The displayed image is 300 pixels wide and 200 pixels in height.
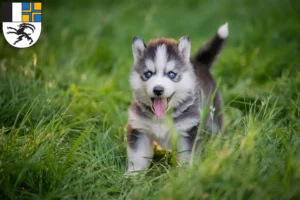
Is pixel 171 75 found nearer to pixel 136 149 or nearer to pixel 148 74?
pixel 148 74

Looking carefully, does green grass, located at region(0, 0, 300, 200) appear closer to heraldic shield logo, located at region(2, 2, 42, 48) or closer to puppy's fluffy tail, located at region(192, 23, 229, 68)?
heraldic shield logo, located at region(2, 2, 42, 48)

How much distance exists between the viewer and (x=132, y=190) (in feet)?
10.5

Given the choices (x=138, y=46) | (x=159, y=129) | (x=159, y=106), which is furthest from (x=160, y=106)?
(x=138, y=46)

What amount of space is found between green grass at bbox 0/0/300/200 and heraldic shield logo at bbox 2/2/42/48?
313 mm

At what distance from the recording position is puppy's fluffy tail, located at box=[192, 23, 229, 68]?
4.62 meters

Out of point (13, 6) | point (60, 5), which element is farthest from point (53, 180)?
point (60, 5)

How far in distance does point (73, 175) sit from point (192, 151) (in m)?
1.00

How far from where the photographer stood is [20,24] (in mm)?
4914

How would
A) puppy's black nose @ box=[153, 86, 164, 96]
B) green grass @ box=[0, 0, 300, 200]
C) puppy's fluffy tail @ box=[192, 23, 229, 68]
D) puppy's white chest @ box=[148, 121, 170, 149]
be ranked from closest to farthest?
1. green grass @ box=[0, 0, 300, 200]
2. puppy's black nose @ box=[153, 86, 164, 96]
3. puppy's white chest @ box=[148, 121, 170, 149]
4. puppy's fluffy tail @ box=[192, 23, 229, 68]

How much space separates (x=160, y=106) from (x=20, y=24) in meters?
2.30

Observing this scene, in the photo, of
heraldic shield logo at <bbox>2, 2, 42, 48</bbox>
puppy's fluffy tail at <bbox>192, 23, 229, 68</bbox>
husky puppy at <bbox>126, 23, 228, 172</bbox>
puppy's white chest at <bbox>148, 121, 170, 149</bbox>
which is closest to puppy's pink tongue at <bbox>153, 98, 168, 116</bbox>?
husky puppy at <bbox>126, 23, 228, 172</bbox>

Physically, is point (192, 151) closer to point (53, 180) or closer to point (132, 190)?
point (132, 190)

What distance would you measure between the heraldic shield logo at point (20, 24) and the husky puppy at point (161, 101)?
1.76 m

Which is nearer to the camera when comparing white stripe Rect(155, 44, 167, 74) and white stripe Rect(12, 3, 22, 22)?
white stripe Rect(155, 44, 167, 74)
